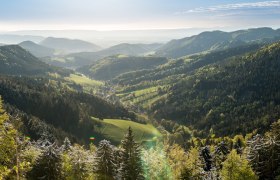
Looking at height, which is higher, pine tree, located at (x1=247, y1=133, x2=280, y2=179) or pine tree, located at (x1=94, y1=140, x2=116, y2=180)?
pine tree, located at (x1=94, y1=140, x2=116, y2=180)

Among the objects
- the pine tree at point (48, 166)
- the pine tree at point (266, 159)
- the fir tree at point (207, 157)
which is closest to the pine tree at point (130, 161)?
the pine tree at point (48, 166)

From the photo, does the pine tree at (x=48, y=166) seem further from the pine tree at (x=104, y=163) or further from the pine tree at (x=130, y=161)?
the pine tree at (x=130, y=161)

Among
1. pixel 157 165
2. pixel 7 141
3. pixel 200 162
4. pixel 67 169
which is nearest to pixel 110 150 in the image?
pixel 67 169

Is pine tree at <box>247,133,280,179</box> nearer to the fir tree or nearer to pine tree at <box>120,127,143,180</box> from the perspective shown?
the fir tree

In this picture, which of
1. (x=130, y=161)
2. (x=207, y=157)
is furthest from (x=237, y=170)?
(x=207, y=157)

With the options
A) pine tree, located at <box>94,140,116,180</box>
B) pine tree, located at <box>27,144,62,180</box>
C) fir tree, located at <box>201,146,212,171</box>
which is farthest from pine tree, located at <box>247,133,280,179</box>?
pine tree, located at <box>27,144,62,180</box>

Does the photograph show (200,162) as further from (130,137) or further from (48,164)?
(48,164)
